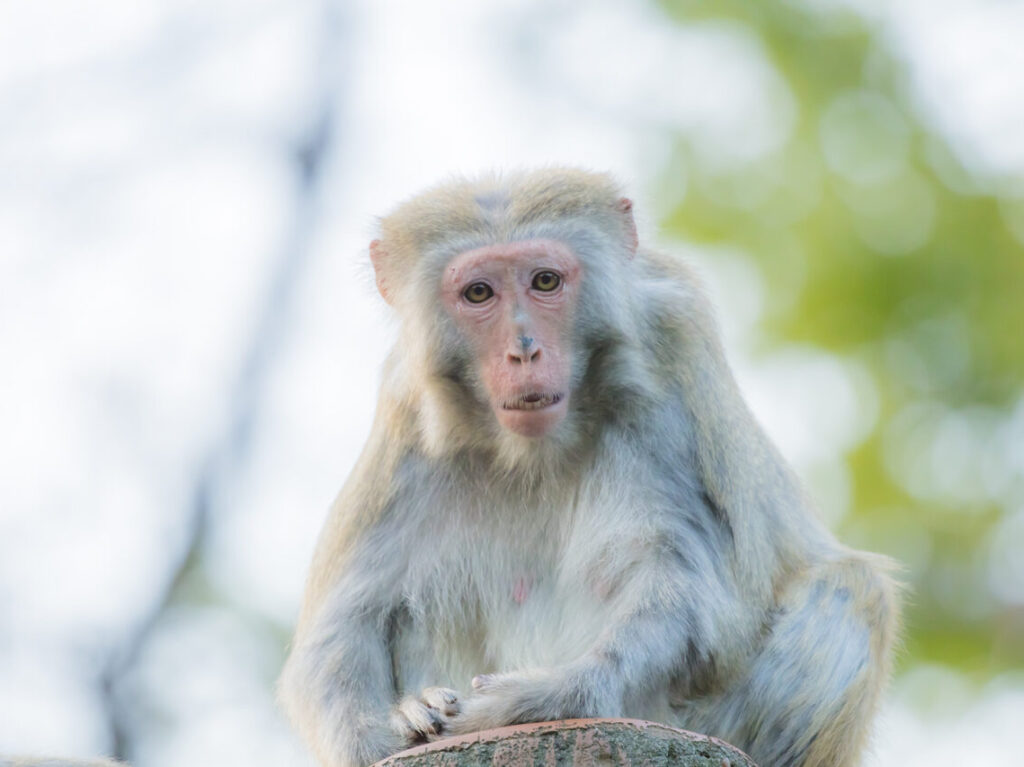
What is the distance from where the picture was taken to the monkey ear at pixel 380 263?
6.79m

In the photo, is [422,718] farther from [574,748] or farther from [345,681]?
[574,748]

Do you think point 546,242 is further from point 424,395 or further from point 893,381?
point 893,381

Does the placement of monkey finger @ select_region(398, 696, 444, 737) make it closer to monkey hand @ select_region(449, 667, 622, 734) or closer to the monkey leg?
monkey hand @ select_region(449, 667, 622, 734)

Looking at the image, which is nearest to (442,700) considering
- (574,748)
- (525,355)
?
(574,748)

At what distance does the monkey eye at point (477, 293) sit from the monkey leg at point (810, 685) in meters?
1.77

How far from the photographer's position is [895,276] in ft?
49.2

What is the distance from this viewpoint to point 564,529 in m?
6.48

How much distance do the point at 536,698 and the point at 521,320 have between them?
1.43 meters

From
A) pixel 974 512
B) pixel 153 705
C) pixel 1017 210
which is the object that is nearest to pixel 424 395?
pixel 153 705

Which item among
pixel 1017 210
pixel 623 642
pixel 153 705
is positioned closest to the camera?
pixel 623 642

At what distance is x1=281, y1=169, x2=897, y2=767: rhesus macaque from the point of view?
6145 mm

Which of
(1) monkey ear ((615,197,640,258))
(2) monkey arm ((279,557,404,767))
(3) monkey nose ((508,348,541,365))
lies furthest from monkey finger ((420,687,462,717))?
(1) monkey ear ((615,197,640,258))

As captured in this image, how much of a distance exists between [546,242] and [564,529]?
1176 millimetres

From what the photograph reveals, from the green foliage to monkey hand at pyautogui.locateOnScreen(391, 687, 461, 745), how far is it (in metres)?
8.38
